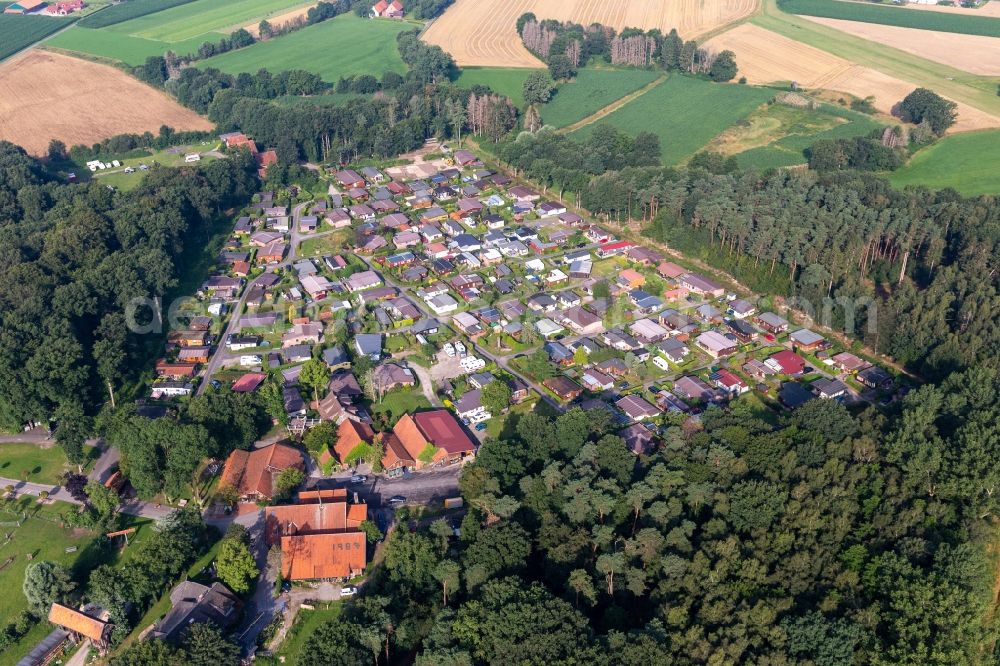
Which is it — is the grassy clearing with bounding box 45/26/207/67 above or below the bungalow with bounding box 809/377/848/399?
above

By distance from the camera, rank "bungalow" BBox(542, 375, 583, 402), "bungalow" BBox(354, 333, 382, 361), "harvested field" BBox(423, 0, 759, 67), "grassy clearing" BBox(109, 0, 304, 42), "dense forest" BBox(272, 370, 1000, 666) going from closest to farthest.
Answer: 1. "dense forest" BBox(272, 370, 1000, 666)
2. "bungalow" BBox(542, 375, 583, 402)
3. "bungalow" BBox(354, 333, 382, 361)
4. "harvested field" BBox(423, 0, 759, 67)
5. "grassy clearing" BBox(109, 0, 304, 42)

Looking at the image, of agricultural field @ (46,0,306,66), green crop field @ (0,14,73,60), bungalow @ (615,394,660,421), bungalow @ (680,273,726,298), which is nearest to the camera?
bungalow @ (615,394,660,421)

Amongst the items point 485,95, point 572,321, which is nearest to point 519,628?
point 572,321

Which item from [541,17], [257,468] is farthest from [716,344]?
[541,17]

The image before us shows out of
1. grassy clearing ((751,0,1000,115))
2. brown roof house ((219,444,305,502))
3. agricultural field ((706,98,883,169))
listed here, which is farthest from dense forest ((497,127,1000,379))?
brown roof house ((219,444,305,502))

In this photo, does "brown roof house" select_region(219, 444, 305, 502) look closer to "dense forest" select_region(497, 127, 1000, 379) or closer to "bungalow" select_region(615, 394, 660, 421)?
"bungalow" select_region(615, 394, 660, 421)

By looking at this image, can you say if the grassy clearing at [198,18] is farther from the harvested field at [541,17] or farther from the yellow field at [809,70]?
the yellow field at [809,70]

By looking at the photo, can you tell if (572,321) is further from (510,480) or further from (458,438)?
(510,480)
